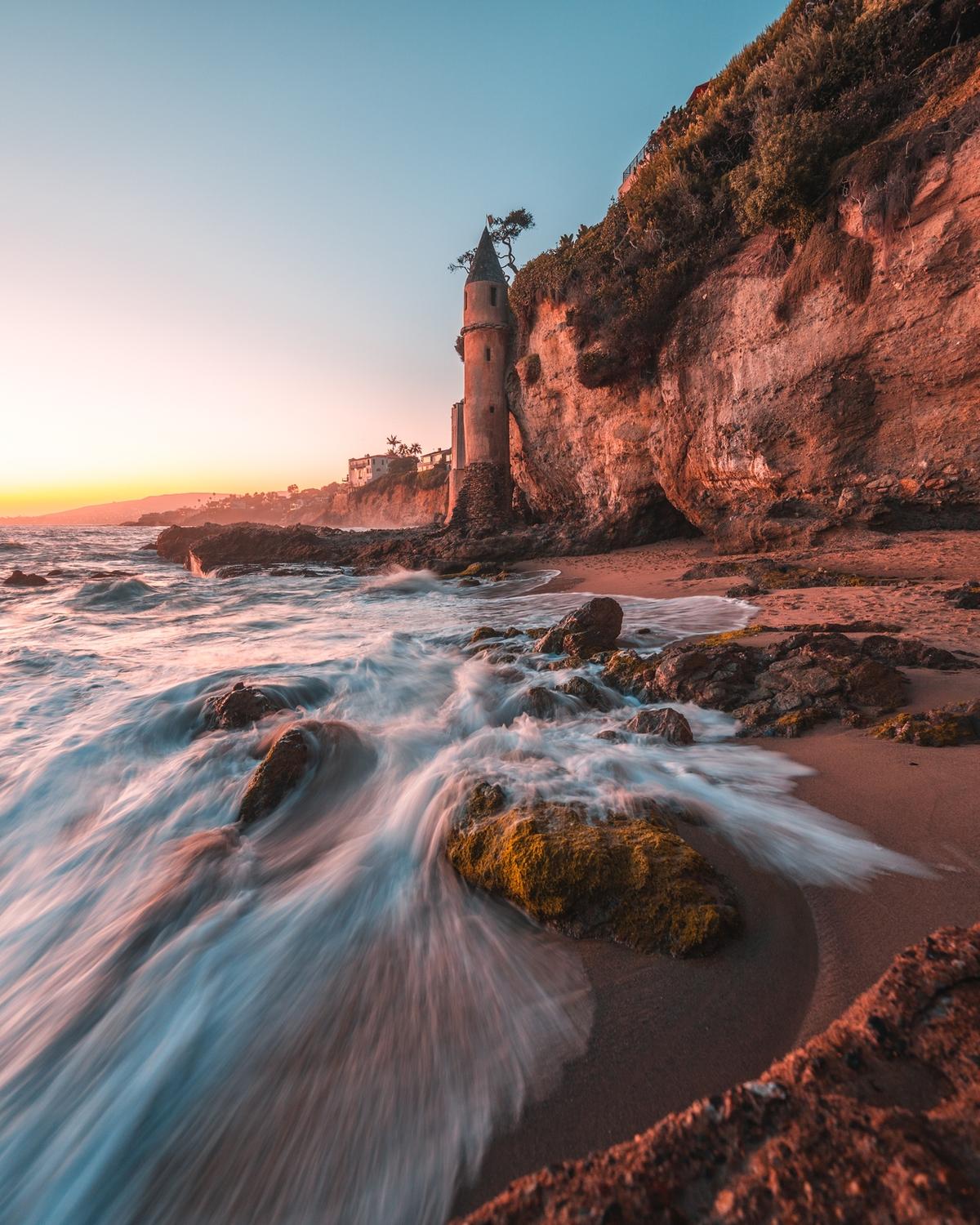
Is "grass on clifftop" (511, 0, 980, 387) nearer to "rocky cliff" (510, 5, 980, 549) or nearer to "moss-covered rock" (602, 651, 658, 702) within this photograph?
"rocky cliff" (510, 5, 980, 549)

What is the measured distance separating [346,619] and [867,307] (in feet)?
35.5

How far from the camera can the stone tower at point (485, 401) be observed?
21.1 metres

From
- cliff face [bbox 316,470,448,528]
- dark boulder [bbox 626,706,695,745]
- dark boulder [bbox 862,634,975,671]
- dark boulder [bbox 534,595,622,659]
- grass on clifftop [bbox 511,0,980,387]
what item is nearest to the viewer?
dark boulder [bbox 626,706,695,745]

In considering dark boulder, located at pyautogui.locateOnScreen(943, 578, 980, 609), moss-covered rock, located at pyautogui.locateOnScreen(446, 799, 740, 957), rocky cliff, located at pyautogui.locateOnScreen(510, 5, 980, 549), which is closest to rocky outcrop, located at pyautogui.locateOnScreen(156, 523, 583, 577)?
rocky cliff, located at pyautogui.locateOnScreen(510, 5, 980, 549)

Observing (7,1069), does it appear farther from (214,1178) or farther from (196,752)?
(196,752)

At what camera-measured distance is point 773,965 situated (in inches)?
78.5

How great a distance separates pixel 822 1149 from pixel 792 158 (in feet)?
41.2

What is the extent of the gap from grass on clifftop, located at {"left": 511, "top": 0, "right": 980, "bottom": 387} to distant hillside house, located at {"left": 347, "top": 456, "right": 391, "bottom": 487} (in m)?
57.3

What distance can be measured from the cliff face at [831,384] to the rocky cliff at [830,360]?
2 cm

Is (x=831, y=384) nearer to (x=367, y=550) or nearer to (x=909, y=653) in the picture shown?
(x=909, y=653)

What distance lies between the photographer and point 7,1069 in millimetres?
2248

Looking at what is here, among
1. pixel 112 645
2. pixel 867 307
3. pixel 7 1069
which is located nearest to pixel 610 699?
pixel 7 1069

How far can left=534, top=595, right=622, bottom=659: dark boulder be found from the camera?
6359 mm

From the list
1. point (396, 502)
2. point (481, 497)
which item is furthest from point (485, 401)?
point (396, 502)
